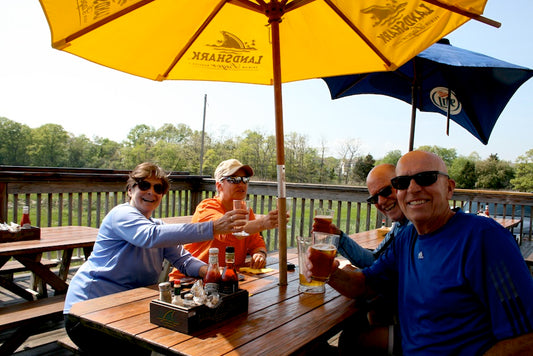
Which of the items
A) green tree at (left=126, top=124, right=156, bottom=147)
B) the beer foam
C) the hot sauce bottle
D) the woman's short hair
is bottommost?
the hot sauce bottle

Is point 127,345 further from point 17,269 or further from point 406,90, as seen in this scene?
point 406,90

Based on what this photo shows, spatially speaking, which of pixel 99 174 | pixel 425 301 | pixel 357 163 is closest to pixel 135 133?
pixel 357 163

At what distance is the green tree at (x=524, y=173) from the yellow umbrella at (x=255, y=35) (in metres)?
42.4

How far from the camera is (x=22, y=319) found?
2.22 meters

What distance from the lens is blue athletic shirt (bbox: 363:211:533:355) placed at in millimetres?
1211

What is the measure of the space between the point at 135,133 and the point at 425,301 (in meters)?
61.2

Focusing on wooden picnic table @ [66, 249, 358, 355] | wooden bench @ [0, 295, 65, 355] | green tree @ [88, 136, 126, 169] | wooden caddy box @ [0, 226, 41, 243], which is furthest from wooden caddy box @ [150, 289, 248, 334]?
green tree @ [88, 136, 126, 169]

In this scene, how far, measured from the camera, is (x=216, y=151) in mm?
46656

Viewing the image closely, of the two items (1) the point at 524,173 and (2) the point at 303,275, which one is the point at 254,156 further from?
(2) the point at 303,275

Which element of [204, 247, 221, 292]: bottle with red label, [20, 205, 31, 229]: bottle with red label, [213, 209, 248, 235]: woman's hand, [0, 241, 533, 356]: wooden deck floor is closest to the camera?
[204, 247, 221, 292]: bottle with red label

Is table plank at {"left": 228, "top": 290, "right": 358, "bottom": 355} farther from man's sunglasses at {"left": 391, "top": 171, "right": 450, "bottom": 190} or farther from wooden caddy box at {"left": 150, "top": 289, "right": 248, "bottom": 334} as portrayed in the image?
man's sunglasses at {"left": 391, "top": 171, "right": 450, "bottom": 190}

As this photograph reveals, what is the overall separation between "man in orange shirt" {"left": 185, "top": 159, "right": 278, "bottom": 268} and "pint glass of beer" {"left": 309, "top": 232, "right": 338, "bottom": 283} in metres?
0.56

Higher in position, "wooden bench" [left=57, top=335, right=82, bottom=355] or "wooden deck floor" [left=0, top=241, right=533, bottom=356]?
"wooden bench" [left=57, top=335, right=82, bottom=355]

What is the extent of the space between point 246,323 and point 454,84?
148 inches
